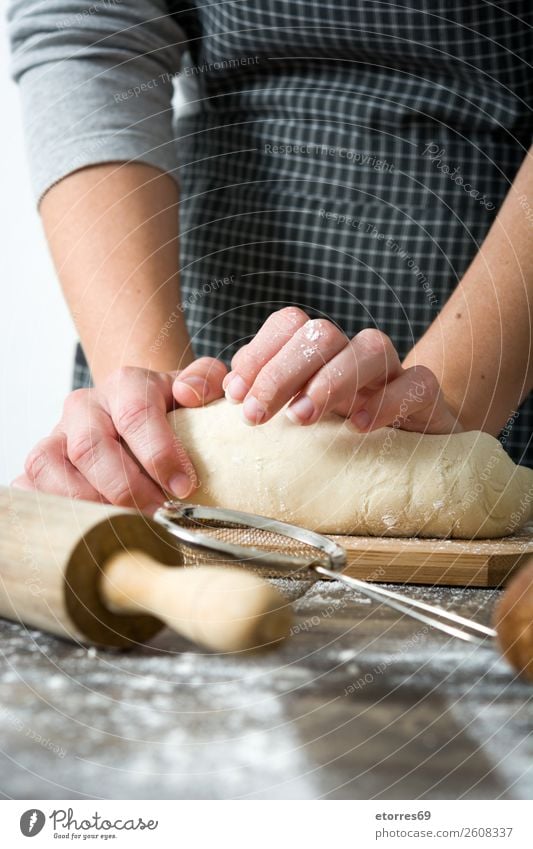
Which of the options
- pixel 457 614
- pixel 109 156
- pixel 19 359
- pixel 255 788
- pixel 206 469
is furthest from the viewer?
pixel 19 359

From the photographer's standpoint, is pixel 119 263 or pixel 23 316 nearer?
pixel 119 263

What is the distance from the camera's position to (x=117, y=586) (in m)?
0.37

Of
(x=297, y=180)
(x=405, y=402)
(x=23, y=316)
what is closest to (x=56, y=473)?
(x=405, y=402)

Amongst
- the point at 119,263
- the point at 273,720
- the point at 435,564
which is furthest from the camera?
the point at 119,263

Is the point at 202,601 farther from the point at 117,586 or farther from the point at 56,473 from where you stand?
the point at 56,473

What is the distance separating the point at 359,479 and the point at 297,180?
1.14 ft

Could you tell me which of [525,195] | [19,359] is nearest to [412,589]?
[525,195]

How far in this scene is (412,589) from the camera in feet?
1.64

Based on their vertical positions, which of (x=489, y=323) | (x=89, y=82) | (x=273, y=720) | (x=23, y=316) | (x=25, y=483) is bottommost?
(x=273, y=720)

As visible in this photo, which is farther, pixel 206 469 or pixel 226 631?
pixel 206 469

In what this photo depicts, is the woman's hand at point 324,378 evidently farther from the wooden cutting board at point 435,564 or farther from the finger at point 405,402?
the wooden cutting board at point 435,564

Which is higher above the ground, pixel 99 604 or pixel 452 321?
pixel 452 321
